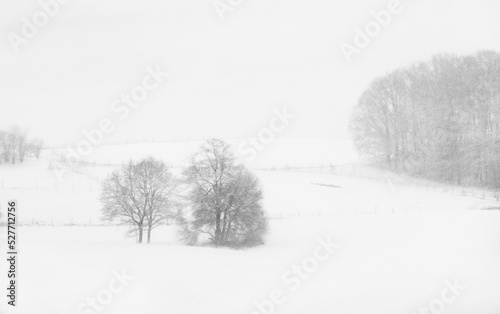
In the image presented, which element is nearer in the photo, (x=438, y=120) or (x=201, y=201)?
(x=201, y=201)

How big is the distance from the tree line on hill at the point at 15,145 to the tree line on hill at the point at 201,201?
86.1 feet

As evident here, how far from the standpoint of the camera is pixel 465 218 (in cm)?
3600

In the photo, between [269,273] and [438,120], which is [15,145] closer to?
[269,273]

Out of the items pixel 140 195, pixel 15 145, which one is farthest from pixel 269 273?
pixel 15 145

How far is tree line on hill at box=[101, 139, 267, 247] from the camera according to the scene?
3216 cm

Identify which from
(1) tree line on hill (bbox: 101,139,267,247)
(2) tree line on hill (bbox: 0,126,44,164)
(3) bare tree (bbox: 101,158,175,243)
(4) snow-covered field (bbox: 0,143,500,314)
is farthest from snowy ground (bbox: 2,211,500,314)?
(2) tree line on hill (bbox: 0,126,44,164)

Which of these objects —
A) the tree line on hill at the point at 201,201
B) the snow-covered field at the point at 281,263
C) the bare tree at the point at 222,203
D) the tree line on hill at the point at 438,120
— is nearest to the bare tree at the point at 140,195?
the tree line on hill at the point at 201,201

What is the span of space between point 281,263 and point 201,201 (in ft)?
29.9

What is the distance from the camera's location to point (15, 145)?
53562 mm

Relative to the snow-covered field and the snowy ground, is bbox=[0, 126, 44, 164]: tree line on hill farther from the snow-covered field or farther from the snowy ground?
the snowy ground

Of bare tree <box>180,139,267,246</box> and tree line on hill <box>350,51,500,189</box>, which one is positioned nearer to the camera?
bare tree <box>180,139,267,246</box>

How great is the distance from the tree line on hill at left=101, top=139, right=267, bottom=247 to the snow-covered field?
1797 millimetres

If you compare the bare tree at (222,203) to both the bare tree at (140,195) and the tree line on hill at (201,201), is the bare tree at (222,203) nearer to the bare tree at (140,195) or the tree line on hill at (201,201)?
the tree line on hill at (201,201)

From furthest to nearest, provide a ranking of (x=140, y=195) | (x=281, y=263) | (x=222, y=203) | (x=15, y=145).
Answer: (x=15, y=145), (x=140, y=195), (x=222, y=203), (x=281, y=263)
